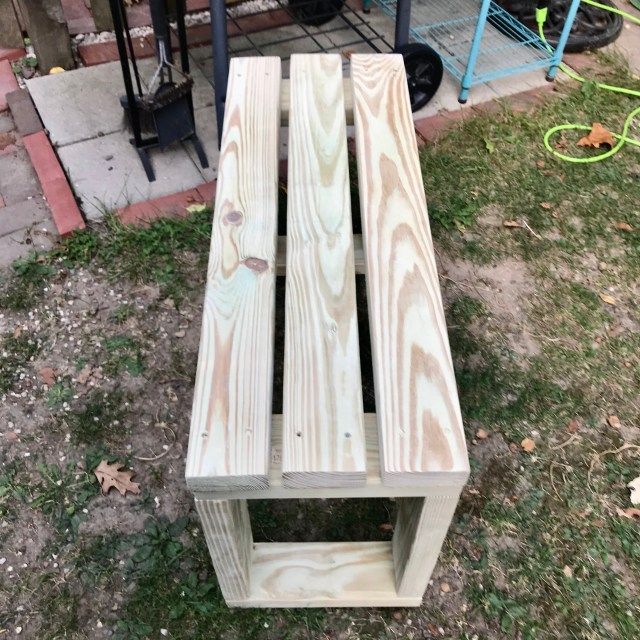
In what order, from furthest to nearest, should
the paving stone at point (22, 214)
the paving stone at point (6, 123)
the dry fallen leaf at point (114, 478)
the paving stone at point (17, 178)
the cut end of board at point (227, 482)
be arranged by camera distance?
the paving stone at point (6, 123), the paving stone at point (17, 178), the paving stone at point (22, 214), the dry fallen leaf at point (114, 478), the cut end of board at point (227, 482)

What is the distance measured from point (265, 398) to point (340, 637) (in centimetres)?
87

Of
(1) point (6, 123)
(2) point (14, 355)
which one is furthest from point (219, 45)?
(2) point (14, 355)

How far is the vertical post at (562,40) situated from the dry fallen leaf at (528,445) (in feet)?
7.55

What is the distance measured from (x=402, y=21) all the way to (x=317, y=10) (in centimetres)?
102

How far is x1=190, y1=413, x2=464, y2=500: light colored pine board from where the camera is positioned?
4.13 feet

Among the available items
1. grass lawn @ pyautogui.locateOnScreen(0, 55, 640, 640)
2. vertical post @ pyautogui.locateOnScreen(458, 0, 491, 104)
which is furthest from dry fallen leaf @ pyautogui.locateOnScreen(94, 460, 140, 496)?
vertical post @ pyautogui.locateOnScreen(458, 0, 491, 104)

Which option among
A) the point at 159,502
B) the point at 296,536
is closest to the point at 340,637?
the point at 296,536

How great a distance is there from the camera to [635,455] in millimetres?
2172

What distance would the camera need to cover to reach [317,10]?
3.68 metres

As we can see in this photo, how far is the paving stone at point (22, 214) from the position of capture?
8.98 feet

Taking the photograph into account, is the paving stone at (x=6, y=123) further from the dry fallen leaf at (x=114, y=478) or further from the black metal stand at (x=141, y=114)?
the dry fallen leaf at (x=114, y=478)

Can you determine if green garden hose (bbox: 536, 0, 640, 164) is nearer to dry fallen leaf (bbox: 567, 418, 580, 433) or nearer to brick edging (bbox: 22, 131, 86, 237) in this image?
dry fallen leaf (bbox: 567, 418, 580, 433)

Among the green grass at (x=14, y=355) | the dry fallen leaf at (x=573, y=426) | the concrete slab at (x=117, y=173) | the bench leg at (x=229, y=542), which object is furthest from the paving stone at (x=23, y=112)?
the dry fallen leaf at (x=573, y=426)

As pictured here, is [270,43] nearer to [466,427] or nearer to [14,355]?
[14,355]
